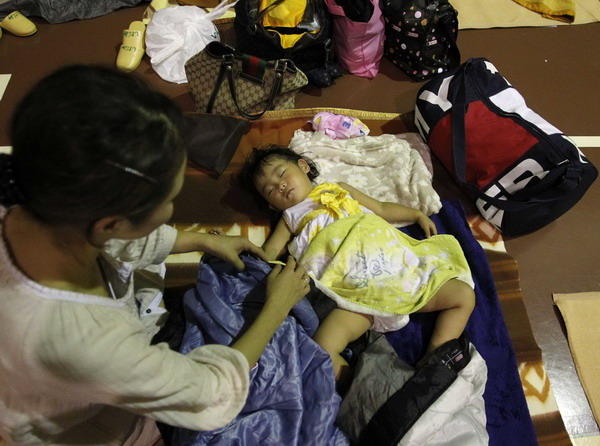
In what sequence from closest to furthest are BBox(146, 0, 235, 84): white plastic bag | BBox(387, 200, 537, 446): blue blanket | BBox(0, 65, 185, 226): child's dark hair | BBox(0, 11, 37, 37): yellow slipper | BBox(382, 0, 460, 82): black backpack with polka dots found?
BBox(0, 65, 185, 226): child's dark hair < BBox(387, 200, 537, 446): blue blanket < BBox(382, 0, 460, 82): black backpack with polka dots < BBox(146, 0, 235, 84): white plastic bag < BBox(0, 11, 37, 37): yellow slipper

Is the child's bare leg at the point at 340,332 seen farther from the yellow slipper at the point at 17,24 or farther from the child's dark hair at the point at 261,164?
the yellow slipper at the point at 17,24

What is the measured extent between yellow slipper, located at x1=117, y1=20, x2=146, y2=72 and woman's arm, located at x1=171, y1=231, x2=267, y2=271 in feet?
4.61

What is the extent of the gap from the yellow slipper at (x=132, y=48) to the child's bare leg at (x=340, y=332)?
5.70 feet

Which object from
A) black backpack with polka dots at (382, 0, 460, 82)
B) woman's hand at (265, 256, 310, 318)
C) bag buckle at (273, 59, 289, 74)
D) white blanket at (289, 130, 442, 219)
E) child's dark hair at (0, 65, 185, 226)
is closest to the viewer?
child's dark hair at (0, 65, 185, 226)

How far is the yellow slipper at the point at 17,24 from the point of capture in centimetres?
253

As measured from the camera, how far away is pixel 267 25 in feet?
6.93

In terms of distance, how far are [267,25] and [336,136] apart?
63 cm

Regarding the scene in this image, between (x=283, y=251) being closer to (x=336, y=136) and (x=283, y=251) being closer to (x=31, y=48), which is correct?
(x=336, y=136)

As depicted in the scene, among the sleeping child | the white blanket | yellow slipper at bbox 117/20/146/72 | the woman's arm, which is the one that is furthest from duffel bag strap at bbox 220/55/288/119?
the woman's arm

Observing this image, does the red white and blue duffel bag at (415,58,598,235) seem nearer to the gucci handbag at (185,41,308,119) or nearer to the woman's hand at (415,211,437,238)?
the woman's hand at (415,211,437,238)

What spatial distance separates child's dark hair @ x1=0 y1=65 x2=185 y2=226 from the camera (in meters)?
0.64

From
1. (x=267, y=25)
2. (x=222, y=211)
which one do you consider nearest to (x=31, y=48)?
(x=267, y=25)

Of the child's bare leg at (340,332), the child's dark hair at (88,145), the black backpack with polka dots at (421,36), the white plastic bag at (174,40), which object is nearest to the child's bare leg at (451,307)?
the child's bare leg at (340,332)

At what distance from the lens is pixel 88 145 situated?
64 centimetres
